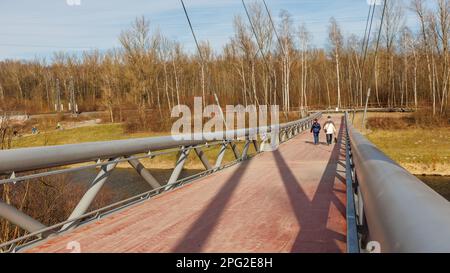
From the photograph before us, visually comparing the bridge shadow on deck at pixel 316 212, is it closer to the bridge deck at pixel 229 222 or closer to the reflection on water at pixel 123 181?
the bridge deck at pixel 229 222

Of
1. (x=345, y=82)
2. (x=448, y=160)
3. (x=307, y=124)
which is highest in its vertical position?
(x=345, y=82)

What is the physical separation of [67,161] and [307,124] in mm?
32391

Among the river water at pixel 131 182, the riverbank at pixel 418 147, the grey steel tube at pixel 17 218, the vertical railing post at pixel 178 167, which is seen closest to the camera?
the grey steel tube at pixel 17 218

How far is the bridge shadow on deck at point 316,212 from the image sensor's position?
4.17m

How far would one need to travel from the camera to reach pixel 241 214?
5660mm

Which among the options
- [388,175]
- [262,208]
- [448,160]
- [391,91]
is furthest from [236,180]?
[391,91]

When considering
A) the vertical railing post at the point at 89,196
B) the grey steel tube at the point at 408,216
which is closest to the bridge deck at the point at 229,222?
the vertical railing post at the point at 89,196

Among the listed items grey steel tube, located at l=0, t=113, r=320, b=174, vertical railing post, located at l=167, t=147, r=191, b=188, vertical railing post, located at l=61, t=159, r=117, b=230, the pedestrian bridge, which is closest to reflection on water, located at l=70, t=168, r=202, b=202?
vertical railing post, located at l=167, t=147, r=191, b=188

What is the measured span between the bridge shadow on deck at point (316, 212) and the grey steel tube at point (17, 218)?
252 cm

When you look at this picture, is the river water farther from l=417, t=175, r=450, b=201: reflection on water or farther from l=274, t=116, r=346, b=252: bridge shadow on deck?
l=274, t=116, r=346, b=252: bridge shadow on deck

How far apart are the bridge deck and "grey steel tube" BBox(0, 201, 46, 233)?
0.67ft

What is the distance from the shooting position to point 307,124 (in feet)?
117
